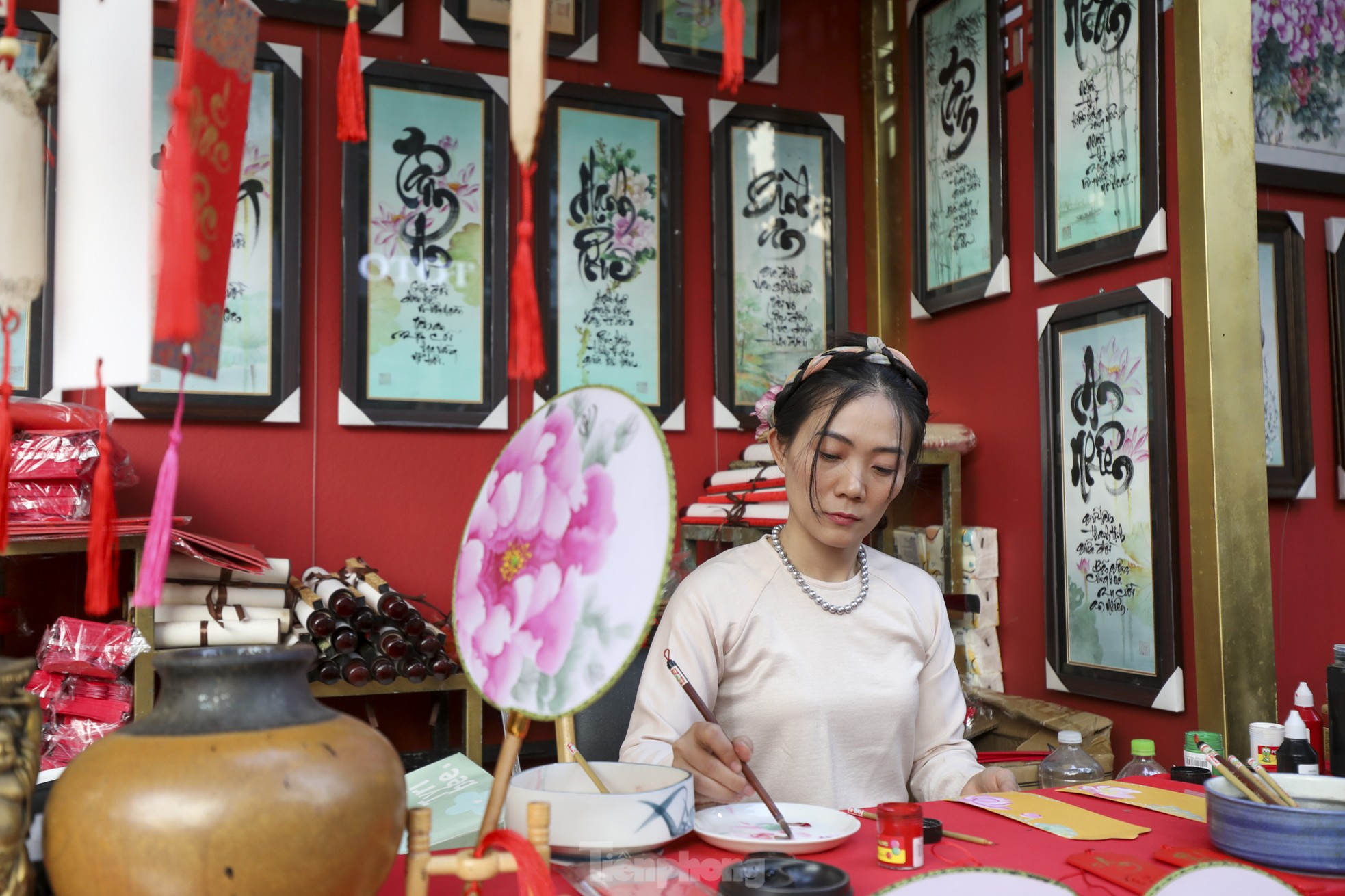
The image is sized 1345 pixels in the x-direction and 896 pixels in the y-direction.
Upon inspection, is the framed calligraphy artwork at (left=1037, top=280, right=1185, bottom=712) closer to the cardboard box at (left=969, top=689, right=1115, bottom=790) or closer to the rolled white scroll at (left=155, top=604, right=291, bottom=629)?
the cardboard box at (left=969, top=689, right=1115, bottom=790)

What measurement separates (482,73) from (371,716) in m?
1.77

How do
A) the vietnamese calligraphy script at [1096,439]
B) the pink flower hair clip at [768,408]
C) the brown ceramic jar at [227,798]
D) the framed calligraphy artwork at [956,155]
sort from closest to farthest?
1. the brown ceramic jar at [227,798]
2. the pink flower hair clip at [768,408]
3. the vietnamese calligraphy script at [1096,439]
4. the framed calligraphy artwork at [956,155]

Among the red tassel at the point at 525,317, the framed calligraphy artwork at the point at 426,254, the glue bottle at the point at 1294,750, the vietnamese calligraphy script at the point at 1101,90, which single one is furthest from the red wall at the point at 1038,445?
the red tassel at the point at 525,317

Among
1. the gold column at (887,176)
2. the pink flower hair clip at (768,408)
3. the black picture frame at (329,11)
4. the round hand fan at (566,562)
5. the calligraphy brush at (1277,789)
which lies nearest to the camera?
the round hand fan at (566,562)

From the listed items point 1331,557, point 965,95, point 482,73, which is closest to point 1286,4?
point 965,95

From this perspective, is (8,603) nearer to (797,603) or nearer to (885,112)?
→ (797,603)

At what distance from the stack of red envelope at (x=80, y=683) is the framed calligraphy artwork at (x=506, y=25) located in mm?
1797

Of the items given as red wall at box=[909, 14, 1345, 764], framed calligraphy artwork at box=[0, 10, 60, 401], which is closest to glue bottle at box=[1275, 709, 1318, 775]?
red wall at box=[909, 14, 1345, 764]

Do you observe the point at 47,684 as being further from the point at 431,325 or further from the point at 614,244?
the point at 614,244

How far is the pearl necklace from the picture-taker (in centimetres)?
183

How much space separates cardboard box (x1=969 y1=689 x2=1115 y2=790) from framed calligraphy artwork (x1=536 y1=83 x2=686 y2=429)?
1.18m

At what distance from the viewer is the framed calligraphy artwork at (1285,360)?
259 centimetres

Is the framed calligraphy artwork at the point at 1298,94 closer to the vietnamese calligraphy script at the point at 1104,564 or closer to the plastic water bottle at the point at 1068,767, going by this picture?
the vietnamese calligraphy script at the point at 1104,564

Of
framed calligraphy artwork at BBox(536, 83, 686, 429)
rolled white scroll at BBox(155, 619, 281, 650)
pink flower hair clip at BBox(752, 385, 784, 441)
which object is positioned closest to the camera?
pink flower hair clip at BBox(752, 385, 784, 441)
